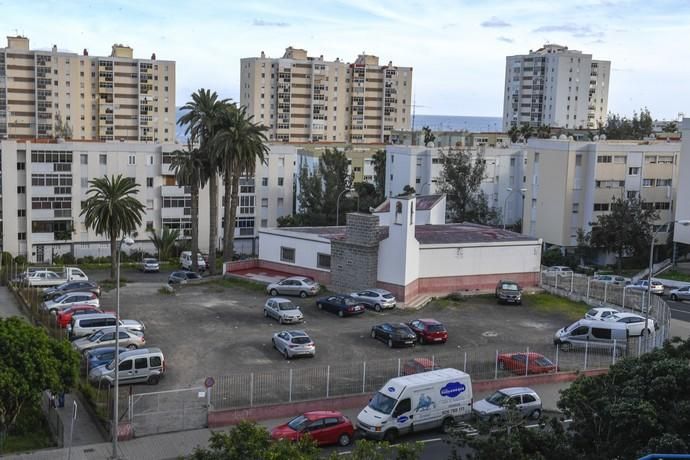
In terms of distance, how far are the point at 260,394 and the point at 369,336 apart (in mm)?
11303

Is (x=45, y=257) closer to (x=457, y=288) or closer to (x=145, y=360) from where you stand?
(x=457, y=288)

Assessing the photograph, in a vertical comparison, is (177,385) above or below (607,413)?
below

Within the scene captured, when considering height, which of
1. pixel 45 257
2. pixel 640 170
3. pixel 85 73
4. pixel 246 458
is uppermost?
pixel 85 73

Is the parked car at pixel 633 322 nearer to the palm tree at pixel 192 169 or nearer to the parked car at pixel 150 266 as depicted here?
the palm tree at pixel 192 169

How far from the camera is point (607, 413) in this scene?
65.1 feet

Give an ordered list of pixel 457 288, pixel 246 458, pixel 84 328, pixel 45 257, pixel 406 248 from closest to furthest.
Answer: pixel 246 458
pixel 84 328
pixel 406 248
pixel 457 288
pixel 45 257

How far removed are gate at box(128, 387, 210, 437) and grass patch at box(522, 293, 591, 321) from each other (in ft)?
82.6

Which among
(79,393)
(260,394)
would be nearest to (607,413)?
(260,394)

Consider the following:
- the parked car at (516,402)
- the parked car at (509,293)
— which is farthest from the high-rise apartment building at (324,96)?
the parked car at (516,402)

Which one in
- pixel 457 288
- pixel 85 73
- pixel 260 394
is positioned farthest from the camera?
pixel 85 73

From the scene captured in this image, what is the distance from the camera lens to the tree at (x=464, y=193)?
8206 cm

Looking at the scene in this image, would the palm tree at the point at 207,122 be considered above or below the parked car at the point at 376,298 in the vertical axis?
above

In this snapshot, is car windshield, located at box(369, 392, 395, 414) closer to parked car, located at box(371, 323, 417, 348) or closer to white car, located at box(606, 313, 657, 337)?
parked car, located at box(371, 323, 417, 348)

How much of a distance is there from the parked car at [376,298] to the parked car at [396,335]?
21.5 feet
